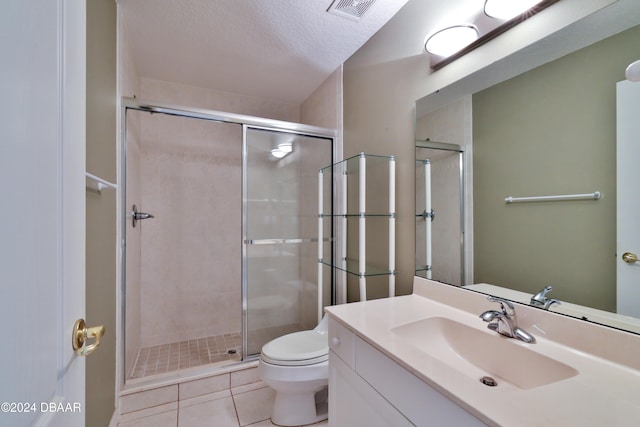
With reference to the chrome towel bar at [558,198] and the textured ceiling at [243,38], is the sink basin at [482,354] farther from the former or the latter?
the textured ceiling at [243,38]

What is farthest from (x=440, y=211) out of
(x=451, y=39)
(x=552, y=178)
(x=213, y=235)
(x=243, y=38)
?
(x=213, y=235)

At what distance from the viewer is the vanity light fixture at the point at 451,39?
120cm

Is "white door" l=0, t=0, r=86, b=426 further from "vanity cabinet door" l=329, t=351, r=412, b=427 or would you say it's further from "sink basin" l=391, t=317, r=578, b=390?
"sink basin" l=391, t=317, r=578, b=390

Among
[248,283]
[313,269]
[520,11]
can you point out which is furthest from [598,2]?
[248,283]

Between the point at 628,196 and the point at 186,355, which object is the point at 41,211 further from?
the point at 186,355

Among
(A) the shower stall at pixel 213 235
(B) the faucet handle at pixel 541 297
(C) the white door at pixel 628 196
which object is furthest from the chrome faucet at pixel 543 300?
(A) the shower stall at pixel 213 235

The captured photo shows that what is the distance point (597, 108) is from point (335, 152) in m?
1.71

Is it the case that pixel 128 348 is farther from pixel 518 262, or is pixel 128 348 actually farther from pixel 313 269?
pixel 518 262

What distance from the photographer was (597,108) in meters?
0.84

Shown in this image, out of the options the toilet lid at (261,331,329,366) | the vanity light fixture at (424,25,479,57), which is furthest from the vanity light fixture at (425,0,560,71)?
the toilet lid at (261,331,329,366)

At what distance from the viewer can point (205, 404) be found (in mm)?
1743

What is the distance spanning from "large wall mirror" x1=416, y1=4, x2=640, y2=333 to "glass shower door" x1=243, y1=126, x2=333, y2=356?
138 centimetres

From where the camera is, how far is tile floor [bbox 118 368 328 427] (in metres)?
1.59

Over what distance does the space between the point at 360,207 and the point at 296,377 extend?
105 cm
